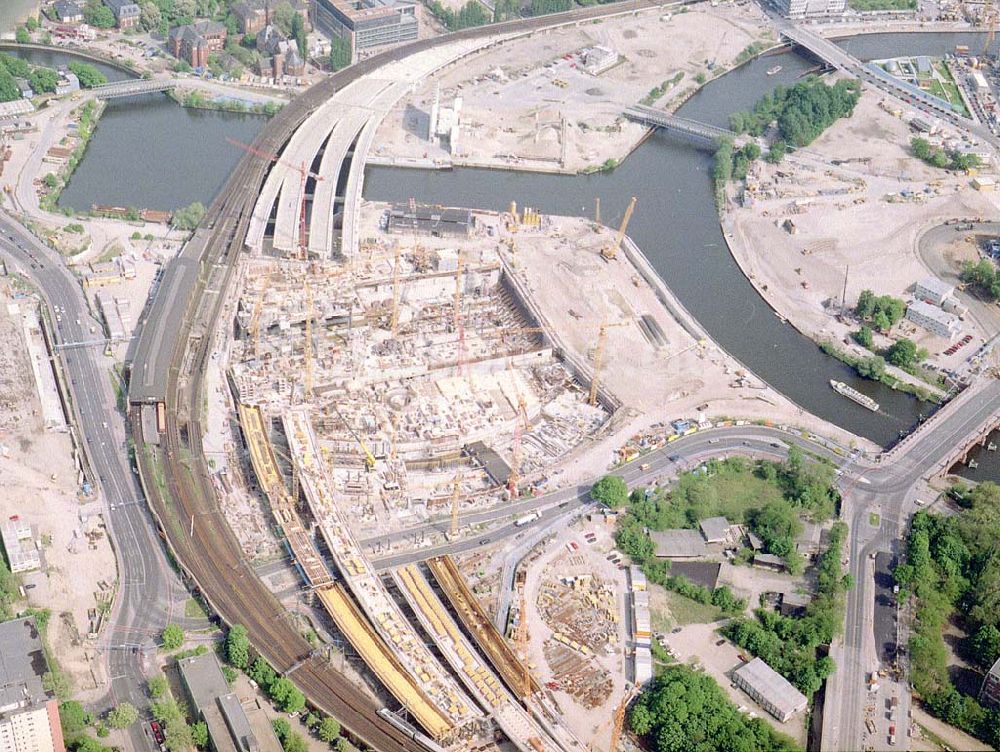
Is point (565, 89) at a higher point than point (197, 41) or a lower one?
lower

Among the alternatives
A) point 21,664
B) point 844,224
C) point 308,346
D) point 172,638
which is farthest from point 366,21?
point 21,664

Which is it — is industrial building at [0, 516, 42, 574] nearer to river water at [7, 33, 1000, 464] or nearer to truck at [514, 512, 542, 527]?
truck at [514, 512, 542, 527]

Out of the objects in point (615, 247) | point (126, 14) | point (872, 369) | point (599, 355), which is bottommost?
point (872, 369)

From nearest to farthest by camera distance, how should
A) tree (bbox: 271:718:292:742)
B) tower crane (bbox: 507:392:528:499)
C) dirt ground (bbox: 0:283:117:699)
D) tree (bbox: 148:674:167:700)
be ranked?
tree (bbox: 271:718:292:742) → tree (bbox: 148:674:167:700) → dirt ground (bbox: 0:283:117:699) → tower crane (bbox: 507:392:528:499)

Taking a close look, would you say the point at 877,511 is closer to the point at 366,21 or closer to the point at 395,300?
the point at 395,300

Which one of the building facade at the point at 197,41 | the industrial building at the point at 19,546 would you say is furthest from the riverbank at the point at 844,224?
the building facade at the point at 197,41

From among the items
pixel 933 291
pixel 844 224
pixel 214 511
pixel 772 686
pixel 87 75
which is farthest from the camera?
pixel 87 75

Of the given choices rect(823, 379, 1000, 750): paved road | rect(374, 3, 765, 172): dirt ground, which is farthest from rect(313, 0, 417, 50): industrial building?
rect(823, 379, 1000, 750): paved road
